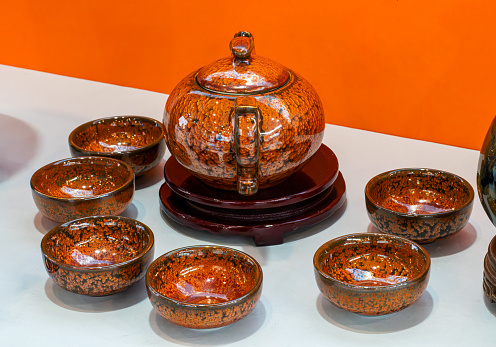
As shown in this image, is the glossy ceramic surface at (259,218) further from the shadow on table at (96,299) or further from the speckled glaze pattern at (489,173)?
the speckled glaze pattern at (489,173)

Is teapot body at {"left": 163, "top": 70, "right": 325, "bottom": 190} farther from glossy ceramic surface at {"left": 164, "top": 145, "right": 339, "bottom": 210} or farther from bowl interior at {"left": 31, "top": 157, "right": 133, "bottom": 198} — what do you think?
bowl interior at {"left": 31, "top": 157, "right": 133, "bottom": 198}

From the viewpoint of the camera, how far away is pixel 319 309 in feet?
4.26

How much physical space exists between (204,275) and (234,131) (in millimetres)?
282

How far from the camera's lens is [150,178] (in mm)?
1843

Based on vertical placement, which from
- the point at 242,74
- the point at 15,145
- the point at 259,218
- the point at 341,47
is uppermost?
the point at 242,74

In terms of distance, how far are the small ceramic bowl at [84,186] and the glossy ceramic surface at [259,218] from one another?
12 cm

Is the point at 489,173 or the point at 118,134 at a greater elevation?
the point at 489,173

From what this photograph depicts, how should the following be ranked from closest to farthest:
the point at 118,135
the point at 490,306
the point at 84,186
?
the point at 490,306, the point at 84,186, the point at 118,135

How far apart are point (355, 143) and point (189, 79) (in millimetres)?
643

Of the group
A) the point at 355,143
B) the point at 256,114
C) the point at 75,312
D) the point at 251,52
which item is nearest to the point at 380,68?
the point at 355,143

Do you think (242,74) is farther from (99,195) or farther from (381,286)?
(381,286)

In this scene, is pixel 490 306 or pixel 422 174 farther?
pixel 422 174

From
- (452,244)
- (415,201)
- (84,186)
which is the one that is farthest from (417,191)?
(84,186)

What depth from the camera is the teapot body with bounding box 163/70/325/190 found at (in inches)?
55.3
